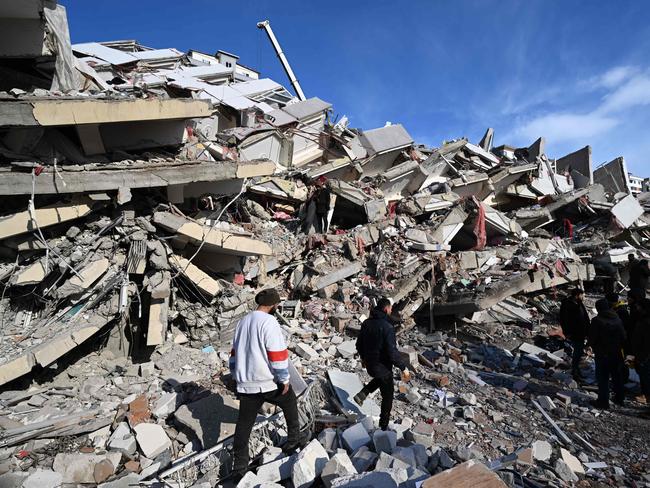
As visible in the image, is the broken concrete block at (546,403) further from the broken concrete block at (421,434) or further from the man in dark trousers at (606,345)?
the broken concrete block at (421,434)

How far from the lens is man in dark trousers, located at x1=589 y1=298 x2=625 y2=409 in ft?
16.1

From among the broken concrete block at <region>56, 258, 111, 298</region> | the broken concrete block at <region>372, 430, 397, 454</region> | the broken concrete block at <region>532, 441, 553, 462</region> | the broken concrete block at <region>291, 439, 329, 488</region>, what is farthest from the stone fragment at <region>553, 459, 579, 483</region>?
the broken concrete block at <region>56, 258, 111, 298</region>

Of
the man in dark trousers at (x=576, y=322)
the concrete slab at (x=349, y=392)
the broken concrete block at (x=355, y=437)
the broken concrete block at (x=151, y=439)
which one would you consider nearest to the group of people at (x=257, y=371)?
the broken concrete block at (x=355, y=437)

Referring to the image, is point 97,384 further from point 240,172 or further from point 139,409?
point 240,172

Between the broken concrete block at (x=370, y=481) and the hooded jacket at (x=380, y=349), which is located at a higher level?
the hooded jacket at (x=380, y=349)

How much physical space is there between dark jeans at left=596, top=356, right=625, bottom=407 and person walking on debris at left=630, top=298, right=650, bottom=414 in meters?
0.21

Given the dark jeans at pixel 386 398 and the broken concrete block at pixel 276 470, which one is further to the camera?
the dark jeans at pixel 386 398

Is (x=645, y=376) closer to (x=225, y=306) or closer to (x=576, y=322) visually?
(x=576, y=322)

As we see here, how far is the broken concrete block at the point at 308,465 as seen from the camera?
9.66ft

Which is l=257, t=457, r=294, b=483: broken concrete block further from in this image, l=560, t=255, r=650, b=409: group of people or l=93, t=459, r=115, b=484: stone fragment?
l=560, t=255, r=650, b=409: group of people

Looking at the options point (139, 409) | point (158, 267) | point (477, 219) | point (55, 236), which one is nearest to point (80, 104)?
point (55, 236)

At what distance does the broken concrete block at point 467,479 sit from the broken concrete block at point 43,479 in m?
3.04

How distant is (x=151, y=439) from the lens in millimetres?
3875

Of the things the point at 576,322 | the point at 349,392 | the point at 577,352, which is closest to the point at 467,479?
the point at 349,392
